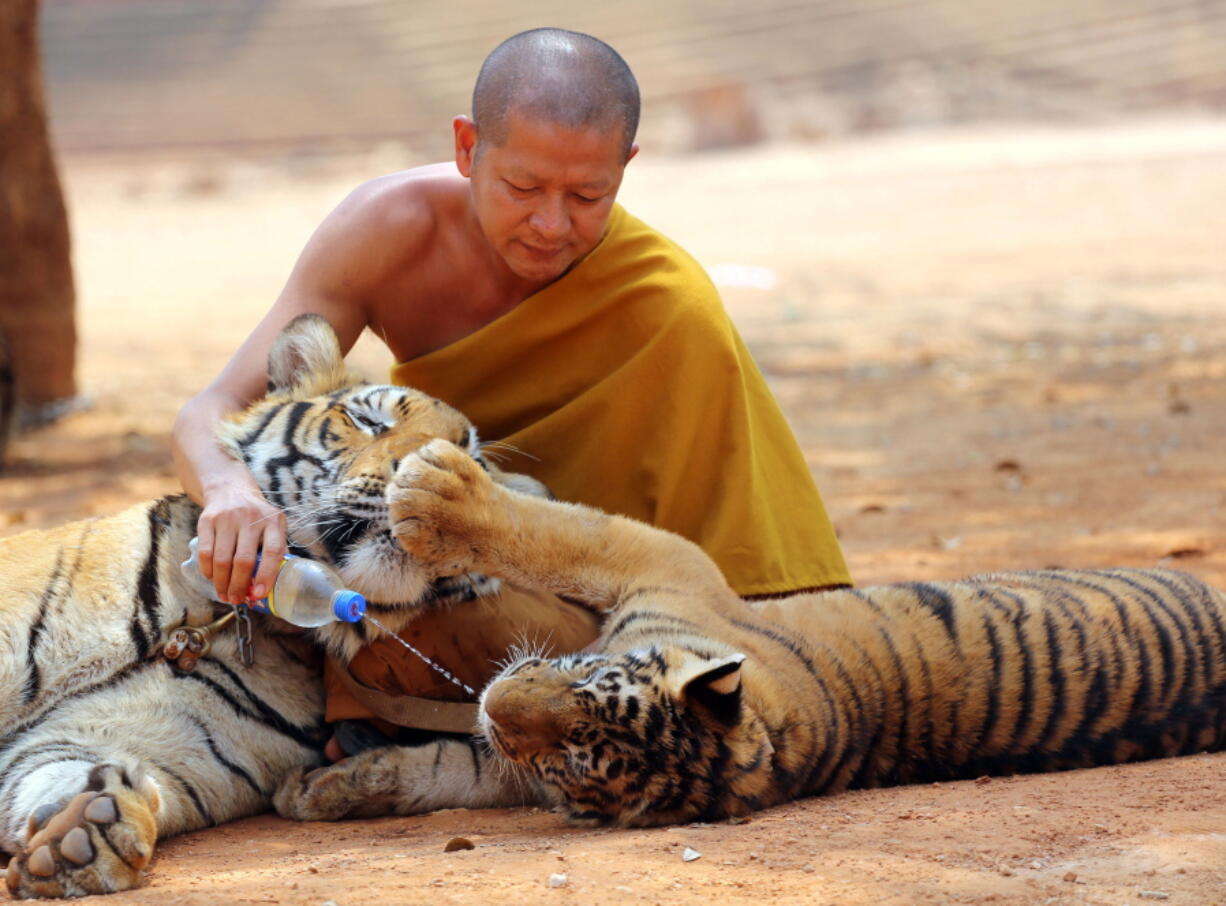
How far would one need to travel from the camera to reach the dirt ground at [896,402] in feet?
7.42

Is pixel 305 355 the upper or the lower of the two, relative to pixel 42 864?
upper

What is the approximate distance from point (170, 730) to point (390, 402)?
2.66ft

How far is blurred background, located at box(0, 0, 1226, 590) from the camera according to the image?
5.83 m

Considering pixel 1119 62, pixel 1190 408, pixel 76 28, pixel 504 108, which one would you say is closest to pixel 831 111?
pixel 1119 62

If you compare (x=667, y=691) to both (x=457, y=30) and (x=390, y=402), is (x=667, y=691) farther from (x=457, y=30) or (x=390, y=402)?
(x=457, y=30)

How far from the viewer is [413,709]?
303 cm

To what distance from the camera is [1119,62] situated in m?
21.2

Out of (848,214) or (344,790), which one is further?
(848,214)

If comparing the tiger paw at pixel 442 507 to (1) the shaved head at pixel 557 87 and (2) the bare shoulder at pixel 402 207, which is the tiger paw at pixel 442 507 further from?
(2) the bare shoulder at pixel 402 207

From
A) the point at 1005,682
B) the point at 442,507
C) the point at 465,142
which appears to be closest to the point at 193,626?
the point at 442,507

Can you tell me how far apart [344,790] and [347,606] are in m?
0.37

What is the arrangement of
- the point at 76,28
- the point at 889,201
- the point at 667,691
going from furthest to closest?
the point at 76,28
the point at 889,201
the point at 667,691

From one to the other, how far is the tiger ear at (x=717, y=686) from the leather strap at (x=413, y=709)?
2.09 ft

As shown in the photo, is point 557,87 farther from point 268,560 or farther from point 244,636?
point 244,636
